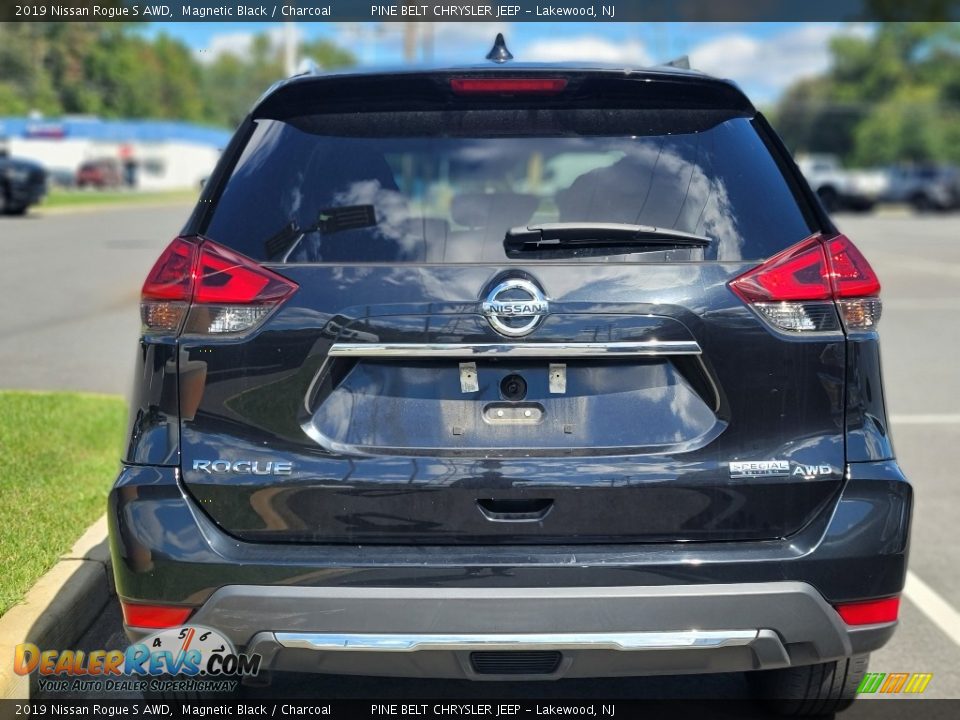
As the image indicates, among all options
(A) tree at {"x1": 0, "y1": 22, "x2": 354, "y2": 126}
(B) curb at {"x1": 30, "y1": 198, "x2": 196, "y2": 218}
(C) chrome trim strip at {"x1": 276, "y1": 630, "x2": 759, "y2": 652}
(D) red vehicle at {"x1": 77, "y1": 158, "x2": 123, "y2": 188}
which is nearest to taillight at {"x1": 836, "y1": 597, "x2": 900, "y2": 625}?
(C) chrome trim strip at {"x1": 276, "y1": 630, "x2": 759, "y2": 652}

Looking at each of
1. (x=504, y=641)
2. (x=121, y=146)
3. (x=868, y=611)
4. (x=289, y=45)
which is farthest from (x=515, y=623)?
(x=121, y=146)

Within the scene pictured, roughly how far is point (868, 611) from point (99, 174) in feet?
274

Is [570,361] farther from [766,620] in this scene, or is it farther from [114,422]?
[114,422]

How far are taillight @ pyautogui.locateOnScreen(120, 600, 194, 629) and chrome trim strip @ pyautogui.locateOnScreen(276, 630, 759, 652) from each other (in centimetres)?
27

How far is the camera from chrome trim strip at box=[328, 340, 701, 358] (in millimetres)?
2984

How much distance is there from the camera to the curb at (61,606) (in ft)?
12.5

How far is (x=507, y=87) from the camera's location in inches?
131

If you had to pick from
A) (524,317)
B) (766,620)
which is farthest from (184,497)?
(766,620)

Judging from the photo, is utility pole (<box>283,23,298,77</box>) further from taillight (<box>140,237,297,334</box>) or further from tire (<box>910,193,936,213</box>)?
tire (<box>910,193,936,213</box>)

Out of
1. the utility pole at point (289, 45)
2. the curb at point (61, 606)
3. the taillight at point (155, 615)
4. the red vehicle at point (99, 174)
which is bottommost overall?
the red vehicle at point (99, 174)

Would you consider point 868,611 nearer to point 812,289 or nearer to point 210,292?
point 812,289

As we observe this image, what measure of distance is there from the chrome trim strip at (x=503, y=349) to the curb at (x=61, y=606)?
162 centimetres

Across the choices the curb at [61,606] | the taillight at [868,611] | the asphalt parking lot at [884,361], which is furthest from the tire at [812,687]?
the curb at [61,606]

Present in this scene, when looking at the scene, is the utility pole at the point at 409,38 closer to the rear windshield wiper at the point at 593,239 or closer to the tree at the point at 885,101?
the rear windshield wiper at the point at 593,239
